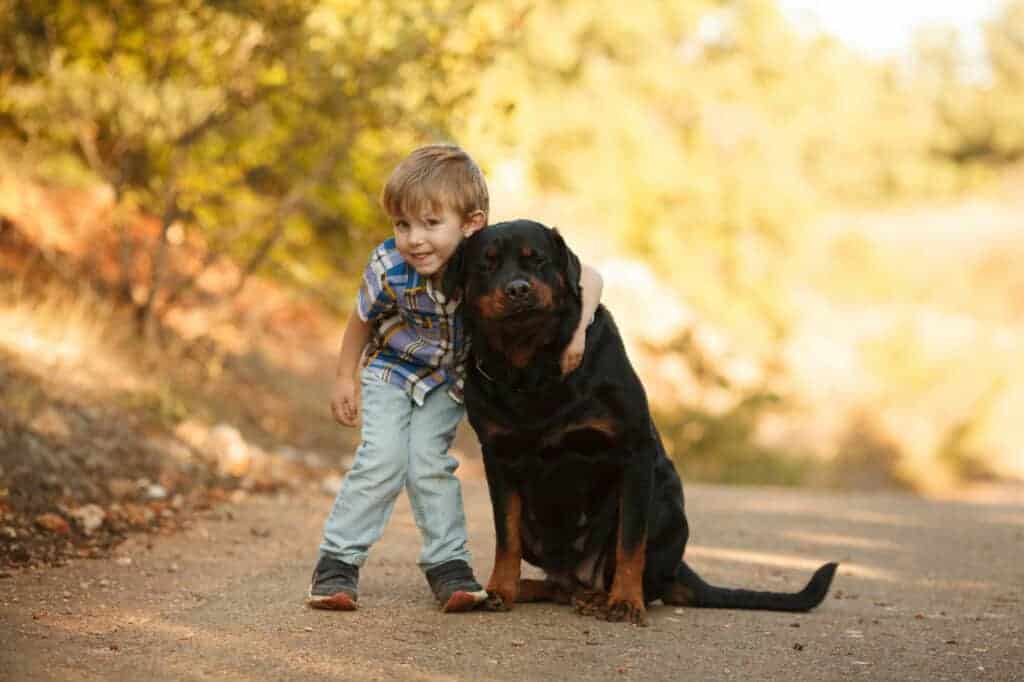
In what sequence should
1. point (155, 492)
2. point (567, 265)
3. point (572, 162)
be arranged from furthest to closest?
point (572, 162) < point (155, 492) < point (567, 265)

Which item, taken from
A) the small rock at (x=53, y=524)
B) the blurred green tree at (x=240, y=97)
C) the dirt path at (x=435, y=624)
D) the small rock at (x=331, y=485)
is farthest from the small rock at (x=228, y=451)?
the small rock at (x=53, y=524)

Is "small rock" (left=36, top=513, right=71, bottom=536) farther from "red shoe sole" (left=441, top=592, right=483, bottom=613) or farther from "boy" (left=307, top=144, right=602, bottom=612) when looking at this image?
"red shoe sole" (left=441, top=592, right=483, bottom=613)

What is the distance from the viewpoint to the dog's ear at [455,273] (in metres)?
4.07

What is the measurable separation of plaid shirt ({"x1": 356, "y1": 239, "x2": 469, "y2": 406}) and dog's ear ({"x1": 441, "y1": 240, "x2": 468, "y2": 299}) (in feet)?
0.47

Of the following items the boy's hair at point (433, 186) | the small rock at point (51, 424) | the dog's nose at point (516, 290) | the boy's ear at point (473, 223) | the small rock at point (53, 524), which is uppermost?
the boy's hair at point (433, 186)

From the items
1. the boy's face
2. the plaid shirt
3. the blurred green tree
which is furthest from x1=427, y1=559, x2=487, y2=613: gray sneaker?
the blurred green tree

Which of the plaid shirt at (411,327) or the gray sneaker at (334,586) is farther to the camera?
the plaid shirt at (411,327)

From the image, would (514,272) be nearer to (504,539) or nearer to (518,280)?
(518,280)

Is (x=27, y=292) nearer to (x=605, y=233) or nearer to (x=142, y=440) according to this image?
(x=142, y=440)

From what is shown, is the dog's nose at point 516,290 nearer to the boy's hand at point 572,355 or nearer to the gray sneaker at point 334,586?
the boy's hand at point 572,355

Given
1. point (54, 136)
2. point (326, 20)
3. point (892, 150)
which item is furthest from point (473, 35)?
point (892, 150)

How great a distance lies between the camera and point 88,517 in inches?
218

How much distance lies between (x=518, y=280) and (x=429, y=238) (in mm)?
464

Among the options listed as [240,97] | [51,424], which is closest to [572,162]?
[240,97]
